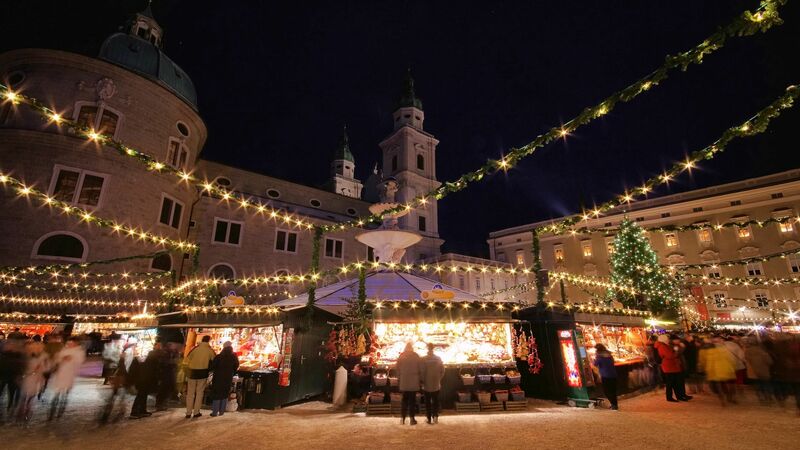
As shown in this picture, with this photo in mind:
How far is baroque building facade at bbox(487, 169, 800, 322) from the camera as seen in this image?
99.3 feet

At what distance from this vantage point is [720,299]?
32656 mm

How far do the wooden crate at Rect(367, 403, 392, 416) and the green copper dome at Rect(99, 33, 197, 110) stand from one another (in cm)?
2463

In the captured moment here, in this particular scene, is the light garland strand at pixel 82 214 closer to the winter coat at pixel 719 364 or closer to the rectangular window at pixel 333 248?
the rectangular window at pixel 333 248

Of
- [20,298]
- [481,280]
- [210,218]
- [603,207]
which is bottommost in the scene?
[20,298]

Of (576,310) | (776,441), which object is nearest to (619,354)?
(576,310)

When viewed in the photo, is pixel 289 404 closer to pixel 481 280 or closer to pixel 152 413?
pixel 152 413

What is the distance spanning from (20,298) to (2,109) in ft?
34.0

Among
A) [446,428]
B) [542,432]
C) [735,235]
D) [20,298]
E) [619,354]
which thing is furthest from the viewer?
[735,235]

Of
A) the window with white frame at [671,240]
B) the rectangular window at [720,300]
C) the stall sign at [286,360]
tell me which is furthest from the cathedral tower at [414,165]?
the stall sign at [286,360]

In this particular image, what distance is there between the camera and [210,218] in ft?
90.8

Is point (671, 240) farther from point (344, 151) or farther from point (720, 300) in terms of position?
point (344, 151)

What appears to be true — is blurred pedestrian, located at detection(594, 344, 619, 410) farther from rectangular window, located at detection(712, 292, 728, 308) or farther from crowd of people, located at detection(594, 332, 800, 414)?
rectangular window, located at detection(712, 292, 728, 308)

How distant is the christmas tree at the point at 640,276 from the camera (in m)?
24.4

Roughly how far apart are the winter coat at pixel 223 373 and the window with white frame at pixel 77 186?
16812 mm
